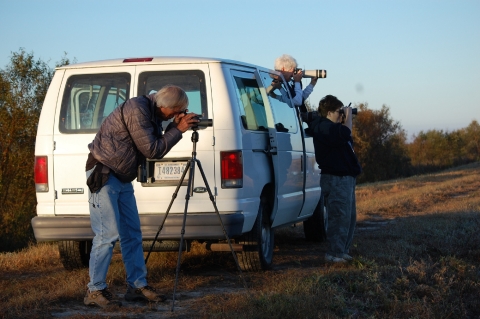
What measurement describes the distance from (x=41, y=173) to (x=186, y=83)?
5.54 ft

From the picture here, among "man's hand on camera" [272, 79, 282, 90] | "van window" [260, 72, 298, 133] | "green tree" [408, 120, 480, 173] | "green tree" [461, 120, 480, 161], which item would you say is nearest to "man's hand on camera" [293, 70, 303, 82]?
"van window" [260, 72, 298, 133]

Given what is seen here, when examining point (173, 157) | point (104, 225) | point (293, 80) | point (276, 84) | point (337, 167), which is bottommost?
point (104, 225)

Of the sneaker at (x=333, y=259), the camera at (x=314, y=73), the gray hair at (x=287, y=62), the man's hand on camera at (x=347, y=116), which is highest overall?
the gray hair at (x=287, y=62)

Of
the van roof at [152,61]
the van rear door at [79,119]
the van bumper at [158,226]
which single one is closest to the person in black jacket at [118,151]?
the van bumper at [158,226]

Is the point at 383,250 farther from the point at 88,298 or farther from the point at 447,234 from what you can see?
the point at 88,298

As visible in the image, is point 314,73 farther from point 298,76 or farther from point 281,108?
point 281,108

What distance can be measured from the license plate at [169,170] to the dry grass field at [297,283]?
3.29ft

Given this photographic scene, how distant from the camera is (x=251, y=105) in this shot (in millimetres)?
7660

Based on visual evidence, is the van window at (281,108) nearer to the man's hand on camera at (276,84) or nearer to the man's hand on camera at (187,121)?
the man's hand on camera at (276,84)

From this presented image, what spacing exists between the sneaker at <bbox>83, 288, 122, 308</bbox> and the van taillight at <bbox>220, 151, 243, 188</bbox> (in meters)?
1.63

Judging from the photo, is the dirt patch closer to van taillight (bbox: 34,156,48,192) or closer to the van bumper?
the van bumper

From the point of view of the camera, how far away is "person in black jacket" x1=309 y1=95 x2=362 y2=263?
811cm

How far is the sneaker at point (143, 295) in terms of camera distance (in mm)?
6090

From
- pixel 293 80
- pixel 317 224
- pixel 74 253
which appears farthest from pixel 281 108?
pixel 74 253
